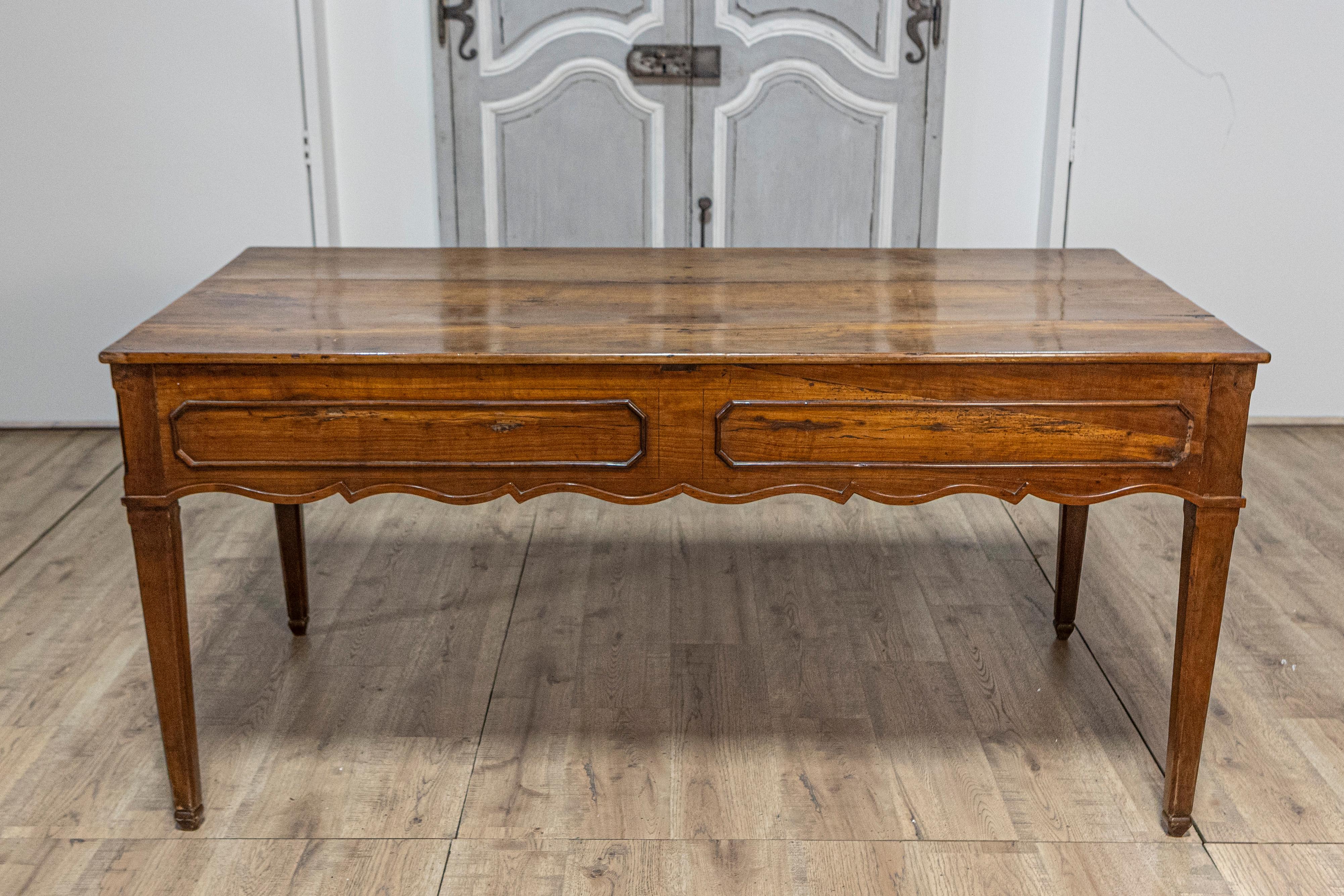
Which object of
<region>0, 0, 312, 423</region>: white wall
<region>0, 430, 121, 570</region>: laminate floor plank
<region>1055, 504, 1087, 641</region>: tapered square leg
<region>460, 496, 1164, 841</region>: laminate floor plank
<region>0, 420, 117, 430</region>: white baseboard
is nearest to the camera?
<region>460, 496, 1164, 841</region>: laminate floor plank

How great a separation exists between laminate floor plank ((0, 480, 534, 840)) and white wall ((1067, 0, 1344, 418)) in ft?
7.45

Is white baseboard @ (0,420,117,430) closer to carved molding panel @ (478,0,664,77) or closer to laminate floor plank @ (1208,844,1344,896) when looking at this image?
carved molding panel @ (478,0,664,77)

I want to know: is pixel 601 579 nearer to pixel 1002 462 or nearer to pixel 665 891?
pixel 665 891

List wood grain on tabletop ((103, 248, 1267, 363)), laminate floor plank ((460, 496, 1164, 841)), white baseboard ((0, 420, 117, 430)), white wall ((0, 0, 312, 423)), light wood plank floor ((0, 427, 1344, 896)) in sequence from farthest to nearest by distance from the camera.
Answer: white baseboard ((0, 420, 117, 430))
white wall ((0, 0, 312, 423))
laminate floor plank ((460, 496, 1164, 841))
light wood plank floor ((0, 427, 1344, 896))
wood grain on tabletop ((103, 248, 1267, 363))

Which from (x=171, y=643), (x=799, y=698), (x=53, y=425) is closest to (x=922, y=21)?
(x=799, y=698)

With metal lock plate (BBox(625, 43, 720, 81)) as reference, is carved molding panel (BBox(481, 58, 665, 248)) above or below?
below

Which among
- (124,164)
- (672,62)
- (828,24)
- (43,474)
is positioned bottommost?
(43,474)

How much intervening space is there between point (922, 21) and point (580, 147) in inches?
46.7

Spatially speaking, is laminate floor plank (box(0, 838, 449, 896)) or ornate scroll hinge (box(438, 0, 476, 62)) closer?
laminate floor plank (box(0, 838, 449, 896))

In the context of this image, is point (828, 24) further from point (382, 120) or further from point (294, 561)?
point (294, 561)

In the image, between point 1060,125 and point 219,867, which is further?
point 1060,125

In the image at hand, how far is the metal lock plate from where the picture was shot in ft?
13.3

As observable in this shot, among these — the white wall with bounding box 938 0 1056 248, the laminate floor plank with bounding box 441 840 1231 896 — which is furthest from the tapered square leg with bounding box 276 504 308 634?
the white wall with bounding box 938 0 1056 248

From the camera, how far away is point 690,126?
13.5 feet
